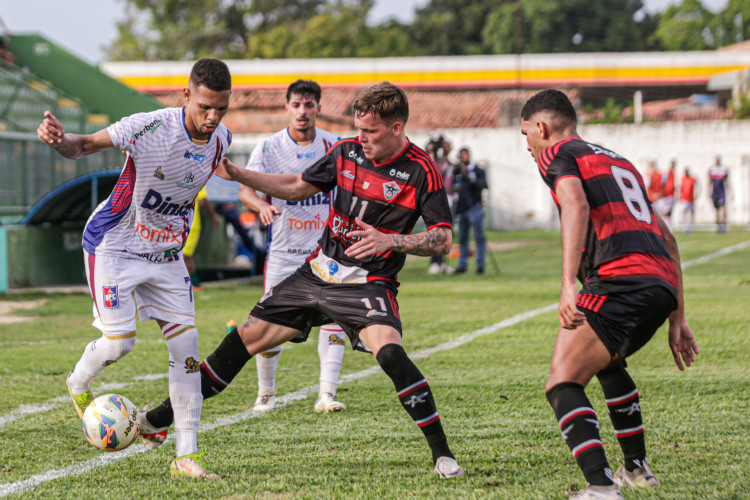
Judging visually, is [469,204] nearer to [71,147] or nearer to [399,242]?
[399,242]

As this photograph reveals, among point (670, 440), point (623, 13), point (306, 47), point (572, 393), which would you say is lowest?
point (670, 440)

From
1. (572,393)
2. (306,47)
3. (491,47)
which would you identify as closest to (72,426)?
(572,393)

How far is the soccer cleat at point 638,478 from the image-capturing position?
418 cm

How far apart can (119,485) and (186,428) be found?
1.42 feet

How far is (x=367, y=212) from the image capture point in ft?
15.9

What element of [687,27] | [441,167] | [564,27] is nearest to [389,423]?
[441,167]

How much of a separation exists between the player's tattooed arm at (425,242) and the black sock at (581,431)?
1053 mm

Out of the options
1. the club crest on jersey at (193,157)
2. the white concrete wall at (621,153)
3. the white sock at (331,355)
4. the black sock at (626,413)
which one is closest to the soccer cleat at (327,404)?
the white sock at (331,355)

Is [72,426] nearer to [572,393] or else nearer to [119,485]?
[119,485]

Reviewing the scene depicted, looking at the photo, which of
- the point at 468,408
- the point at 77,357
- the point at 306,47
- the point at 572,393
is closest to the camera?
the point at 572,393

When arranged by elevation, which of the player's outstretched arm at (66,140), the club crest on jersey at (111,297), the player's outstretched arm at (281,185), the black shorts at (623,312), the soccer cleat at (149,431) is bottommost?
the soccer cleat at (149,431)

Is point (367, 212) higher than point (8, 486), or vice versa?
point (367, 212)

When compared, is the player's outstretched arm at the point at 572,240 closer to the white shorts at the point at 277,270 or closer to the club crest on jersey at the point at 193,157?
the club crest on jersey at the point at 193,157

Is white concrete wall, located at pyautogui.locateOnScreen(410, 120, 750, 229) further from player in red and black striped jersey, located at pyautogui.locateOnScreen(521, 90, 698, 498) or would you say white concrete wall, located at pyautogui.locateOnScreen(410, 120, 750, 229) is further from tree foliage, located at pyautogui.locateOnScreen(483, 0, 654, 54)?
player in red and black striped jersey, located at pyautogui.locateOnScreen(521, 90, 698, 498)
